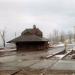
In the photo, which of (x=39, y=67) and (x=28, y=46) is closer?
(x=39, y=67)

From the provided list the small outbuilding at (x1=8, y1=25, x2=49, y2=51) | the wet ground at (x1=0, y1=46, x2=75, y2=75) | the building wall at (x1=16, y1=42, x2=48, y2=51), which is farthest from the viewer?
the building wall at (x1=16, y1=42, x2=48, y2=51)

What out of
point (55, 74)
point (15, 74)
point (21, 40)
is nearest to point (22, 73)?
point (15, 74)

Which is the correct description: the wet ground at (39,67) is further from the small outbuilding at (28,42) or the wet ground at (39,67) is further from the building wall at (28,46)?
the building wall at (28,46)

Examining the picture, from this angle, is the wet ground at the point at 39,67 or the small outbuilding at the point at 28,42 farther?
the small outbuilding at the point at 28,42

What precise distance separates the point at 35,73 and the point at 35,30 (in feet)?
134

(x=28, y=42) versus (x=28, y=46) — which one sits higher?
(x=28, y=42)

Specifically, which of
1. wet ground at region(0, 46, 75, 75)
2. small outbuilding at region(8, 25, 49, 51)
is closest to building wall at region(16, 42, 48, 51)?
small outbuilding at region(8, 25, 49, 51)

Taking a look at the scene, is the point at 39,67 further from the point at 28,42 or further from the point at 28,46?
the point at 28,46

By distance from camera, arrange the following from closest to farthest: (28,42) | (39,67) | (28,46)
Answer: (39,67) → (28,42) → (28,46)

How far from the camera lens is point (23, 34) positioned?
2052 inches

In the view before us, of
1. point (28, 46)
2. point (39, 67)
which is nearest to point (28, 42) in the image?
point (28, 46)

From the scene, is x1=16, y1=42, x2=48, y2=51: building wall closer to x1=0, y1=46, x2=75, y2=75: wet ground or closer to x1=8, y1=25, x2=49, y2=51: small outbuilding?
x1=8, y1=25, x2=49, y2=51: small outbuilding

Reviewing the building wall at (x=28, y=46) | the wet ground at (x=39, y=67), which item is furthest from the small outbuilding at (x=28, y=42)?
the wet ground at (x=39, y=67)

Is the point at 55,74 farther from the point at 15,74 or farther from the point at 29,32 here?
the point at 29,32
